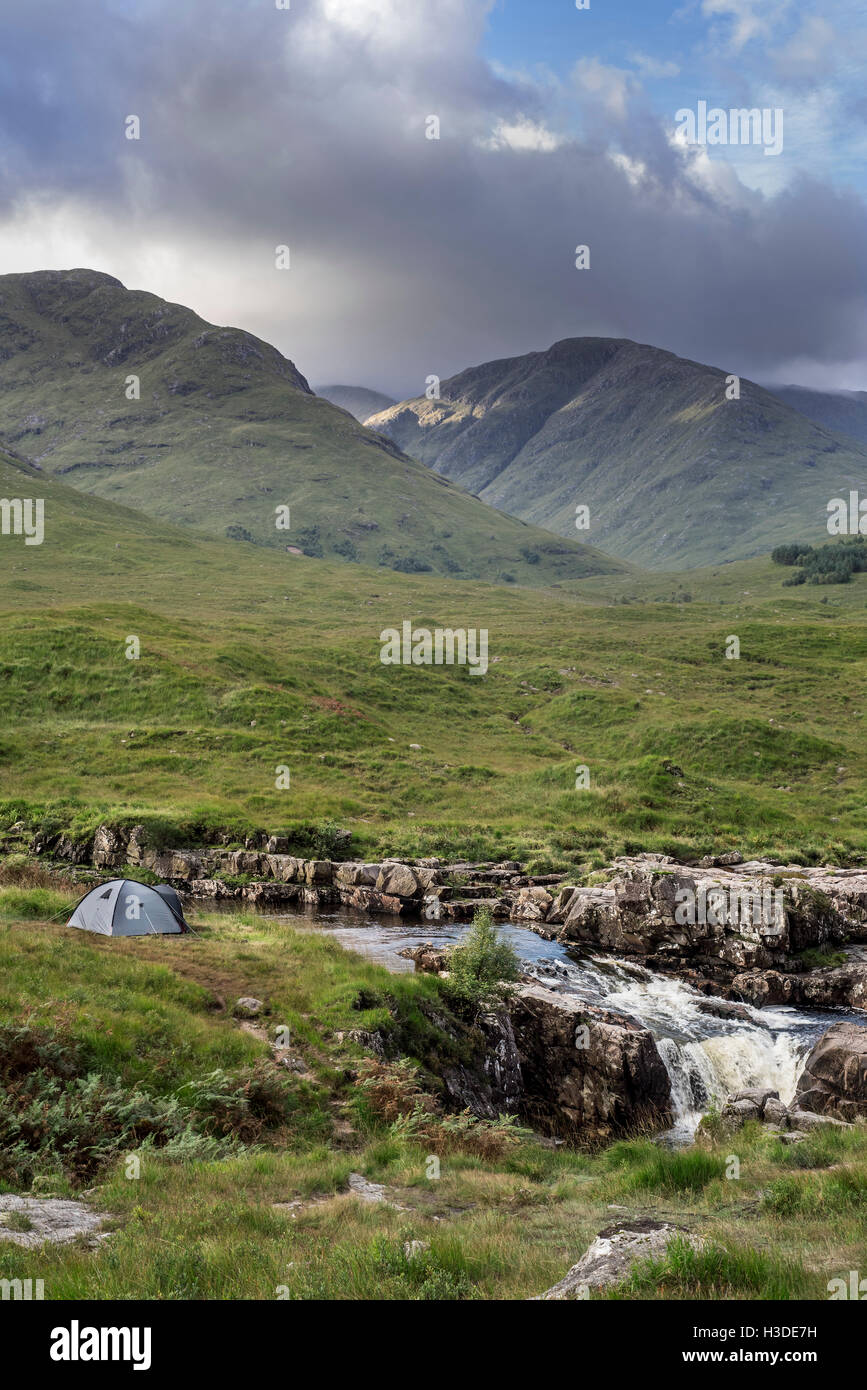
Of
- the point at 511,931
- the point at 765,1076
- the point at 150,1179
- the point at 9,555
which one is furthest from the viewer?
the point at 9,555

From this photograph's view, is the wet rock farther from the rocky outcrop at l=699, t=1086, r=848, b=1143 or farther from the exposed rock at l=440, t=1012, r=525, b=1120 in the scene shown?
the exposed rock at l=440, t=1012, r=525, b=1120

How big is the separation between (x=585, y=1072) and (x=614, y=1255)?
15085 millimetres

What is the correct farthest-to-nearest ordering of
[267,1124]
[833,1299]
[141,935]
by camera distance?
[141,935]
[267,1124]
[833,1299]

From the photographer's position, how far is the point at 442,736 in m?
72.0

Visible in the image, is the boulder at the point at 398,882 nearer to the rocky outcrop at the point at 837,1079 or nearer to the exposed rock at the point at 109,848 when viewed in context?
the exposed rock at the point at 109,848

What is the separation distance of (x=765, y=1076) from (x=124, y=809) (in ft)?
115

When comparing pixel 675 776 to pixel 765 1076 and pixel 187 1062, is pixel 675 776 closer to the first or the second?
pixel 765 1076

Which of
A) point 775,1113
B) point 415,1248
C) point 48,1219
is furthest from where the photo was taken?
point 775,1113

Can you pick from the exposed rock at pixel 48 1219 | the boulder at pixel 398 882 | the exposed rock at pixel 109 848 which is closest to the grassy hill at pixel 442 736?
the exposed rock at pixel 109 848

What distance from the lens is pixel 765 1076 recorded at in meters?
24.8

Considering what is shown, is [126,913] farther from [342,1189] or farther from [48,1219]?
[48,1219]

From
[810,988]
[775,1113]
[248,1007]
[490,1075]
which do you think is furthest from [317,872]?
[775,1113]

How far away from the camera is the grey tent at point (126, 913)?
27.9 metres
